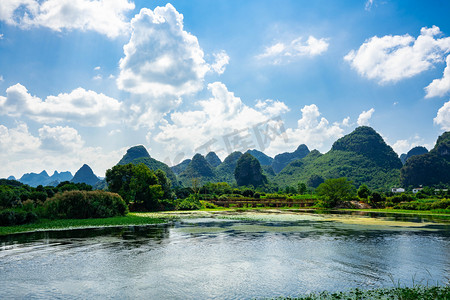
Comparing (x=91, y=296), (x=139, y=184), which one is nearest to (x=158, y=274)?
(x=91, y=296)

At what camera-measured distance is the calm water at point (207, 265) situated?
12734 mm

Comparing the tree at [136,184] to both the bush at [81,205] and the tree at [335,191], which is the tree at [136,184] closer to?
the bush at [81,205]

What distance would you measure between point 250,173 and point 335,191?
93.3 metres

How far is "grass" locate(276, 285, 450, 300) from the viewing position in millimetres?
11094

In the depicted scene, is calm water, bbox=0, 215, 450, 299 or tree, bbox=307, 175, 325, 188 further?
tree, bbox=307, 175, 325, 188

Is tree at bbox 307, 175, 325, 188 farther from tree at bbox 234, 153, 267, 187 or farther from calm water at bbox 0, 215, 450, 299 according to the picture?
calm water at bbox 0, 215, 450, 299

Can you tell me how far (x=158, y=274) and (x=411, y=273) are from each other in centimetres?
1360

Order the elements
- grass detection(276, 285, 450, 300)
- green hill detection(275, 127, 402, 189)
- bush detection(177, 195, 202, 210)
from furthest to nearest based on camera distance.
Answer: green hill detection(275, 127, 402, 189), bush detection(177, 195, 202, 210), grass detection(276, 285, 450, 300)

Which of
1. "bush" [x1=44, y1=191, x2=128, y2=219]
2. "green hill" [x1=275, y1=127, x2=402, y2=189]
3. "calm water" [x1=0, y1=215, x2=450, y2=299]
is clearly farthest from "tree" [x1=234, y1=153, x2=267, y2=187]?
"calm water" [x1=0, y1=215, x2=450, y2=299]

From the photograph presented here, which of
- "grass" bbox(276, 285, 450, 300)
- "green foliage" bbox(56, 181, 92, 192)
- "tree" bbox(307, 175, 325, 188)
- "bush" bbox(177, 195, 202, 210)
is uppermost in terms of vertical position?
"green foliage" bbox(56, 181, 92, 192)

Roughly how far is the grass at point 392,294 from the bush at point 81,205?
37.9m

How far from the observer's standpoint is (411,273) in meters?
15.4

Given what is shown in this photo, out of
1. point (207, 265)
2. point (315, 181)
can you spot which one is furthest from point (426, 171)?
point (207, 265)

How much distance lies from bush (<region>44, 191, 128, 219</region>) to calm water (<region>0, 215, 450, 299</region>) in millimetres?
13206
